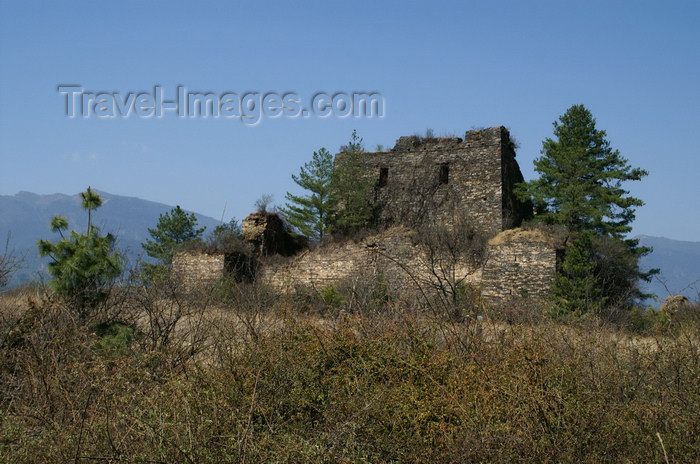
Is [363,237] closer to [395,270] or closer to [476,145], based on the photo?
[395,270]

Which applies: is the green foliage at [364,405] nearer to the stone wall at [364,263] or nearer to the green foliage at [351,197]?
the stone wall at [364,263]

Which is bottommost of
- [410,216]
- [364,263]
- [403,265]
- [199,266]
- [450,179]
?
[199,266]

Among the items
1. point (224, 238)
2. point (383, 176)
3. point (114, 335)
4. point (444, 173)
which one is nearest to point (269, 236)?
point (224, 238)

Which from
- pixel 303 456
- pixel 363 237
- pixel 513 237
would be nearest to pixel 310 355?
pixel 303 456

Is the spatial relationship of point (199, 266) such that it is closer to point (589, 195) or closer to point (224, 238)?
point (224, 238)

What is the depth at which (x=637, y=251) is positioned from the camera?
2067 cm

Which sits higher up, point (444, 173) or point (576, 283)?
point (444, 173)

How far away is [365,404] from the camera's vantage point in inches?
198

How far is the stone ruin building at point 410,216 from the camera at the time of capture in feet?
65.5

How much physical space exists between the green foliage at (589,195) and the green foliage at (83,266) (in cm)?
1337

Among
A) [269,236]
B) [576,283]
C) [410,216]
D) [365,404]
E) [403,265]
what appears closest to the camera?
[365,404]

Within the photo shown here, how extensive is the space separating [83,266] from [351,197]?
13.2 metres

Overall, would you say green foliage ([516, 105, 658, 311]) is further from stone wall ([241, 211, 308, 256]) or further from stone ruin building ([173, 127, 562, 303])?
stone wall ([241, 211, 308, 256])

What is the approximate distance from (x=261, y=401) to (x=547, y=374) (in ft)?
9.11
